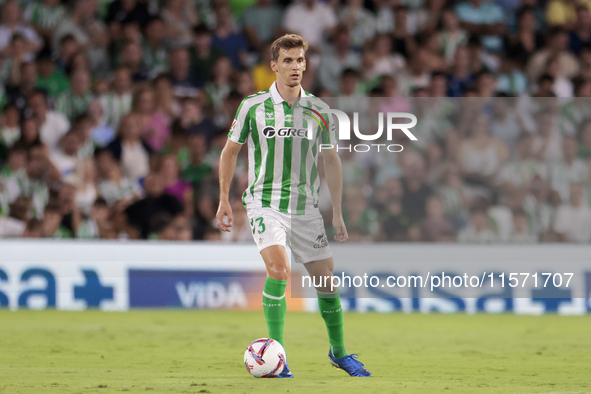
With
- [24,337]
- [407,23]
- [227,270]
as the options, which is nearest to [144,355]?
[24,337]

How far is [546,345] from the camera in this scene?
7613mm

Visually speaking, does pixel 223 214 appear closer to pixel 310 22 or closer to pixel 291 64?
pixel 291 64

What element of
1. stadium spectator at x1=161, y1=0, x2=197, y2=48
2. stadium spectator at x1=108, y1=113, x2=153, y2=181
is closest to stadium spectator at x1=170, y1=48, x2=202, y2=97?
stadium spectator at x1=161, y1=0, x2=197, y2=48

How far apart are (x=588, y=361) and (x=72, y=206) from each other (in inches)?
241

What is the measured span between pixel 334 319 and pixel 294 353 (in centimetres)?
142

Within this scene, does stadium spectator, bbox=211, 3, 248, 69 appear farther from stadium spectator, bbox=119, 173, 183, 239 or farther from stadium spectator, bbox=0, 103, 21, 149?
stadium spectator, bbox=0, 103, 21, 149

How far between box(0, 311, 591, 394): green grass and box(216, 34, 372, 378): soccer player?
53cm

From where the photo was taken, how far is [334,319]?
564 cm

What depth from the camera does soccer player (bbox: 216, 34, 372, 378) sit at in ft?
17.8

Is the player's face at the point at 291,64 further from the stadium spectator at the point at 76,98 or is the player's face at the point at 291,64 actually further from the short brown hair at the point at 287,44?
the stadium spectator at the point at 76,98

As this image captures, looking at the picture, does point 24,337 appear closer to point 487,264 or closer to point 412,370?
point 412,370

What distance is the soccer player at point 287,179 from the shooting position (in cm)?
544

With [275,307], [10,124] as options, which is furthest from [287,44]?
[10,124]

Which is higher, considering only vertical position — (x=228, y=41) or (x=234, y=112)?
(x=228, y=41)
